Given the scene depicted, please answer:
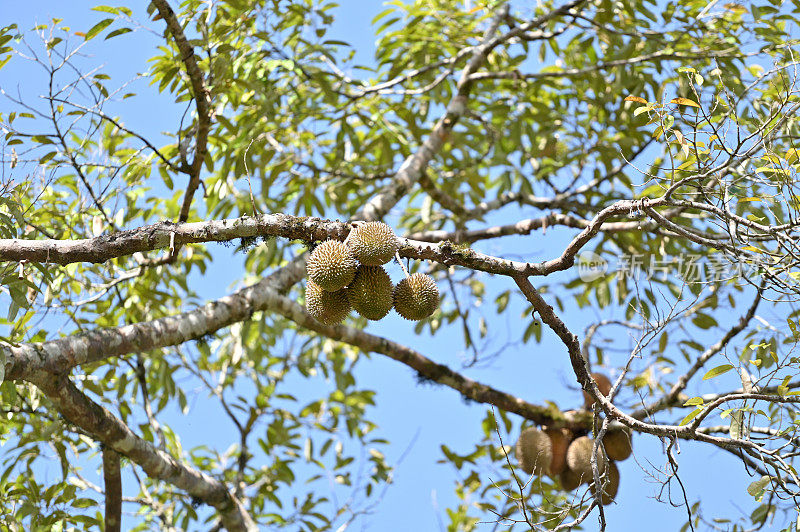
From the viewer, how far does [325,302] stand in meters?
2.75

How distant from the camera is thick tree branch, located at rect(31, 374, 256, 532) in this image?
10.3ft

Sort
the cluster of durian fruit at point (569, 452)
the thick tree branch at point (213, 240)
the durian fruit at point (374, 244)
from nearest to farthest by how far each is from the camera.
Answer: the durian fruit at point (374, 244), the thick tree branch at point (213, 240), the cluster of durian fruit at point (569, 452)

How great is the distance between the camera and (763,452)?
95.0 inches

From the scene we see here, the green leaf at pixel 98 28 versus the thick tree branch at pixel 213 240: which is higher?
the green leaf at pixel 98 28

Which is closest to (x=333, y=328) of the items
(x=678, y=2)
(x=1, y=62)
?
(x=1, y=62)

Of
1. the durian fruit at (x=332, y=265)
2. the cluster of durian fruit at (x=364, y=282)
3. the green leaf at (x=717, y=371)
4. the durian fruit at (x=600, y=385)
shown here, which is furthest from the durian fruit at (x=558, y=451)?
the durian fruit at (x=332, y=265)

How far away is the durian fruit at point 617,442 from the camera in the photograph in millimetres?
3932

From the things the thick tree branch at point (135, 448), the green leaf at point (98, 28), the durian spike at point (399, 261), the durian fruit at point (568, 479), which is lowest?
the thick tree branch at point (135, 448)

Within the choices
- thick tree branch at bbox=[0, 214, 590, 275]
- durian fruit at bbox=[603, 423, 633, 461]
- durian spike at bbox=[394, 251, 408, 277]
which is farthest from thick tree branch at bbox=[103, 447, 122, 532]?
durian fruit at bbox=[603, 423, 633, 461]

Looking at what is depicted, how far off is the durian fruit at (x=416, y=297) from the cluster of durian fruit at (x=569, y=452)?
150 cm

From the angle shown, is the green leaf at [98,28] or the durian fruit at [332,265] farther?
the green leaf at [98,28]

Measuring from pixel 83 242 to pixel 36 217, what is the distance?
142 centimetres

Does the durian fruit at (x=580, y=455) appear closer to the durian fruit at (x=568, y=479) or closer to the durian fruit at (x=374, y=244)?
the durian fruit at (x=568, y=479)

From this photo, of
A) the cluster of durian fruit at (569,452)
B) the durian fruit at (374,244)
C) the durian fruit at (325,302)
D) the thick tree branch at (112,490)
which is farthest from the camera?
the cluster of durian fruit at (569,452)
